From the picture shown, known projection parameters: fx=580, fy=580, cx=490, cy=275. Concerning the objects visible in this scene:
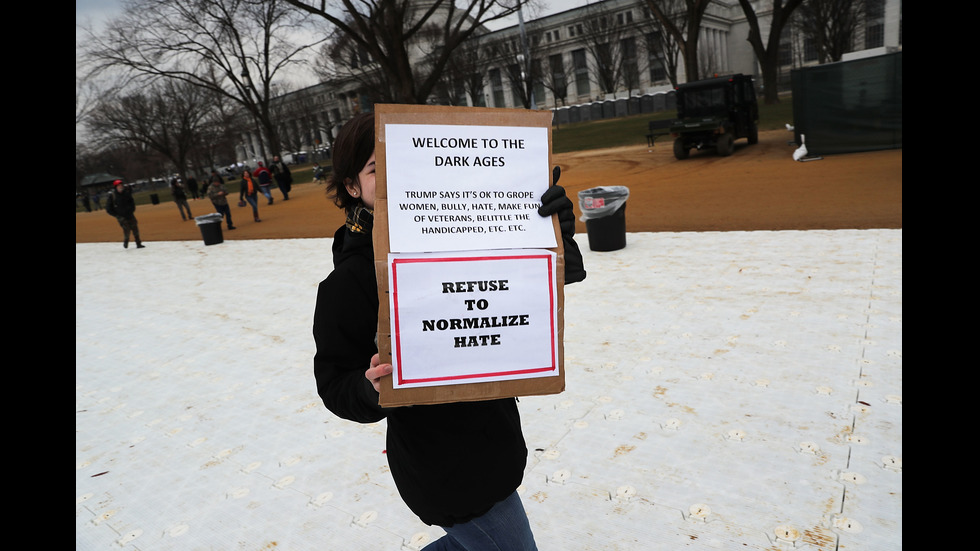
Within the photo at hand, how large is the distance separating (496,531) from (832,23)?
56709 mm

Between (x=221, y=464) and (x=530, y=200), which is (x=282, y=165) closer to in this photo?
(x=221, y=464)

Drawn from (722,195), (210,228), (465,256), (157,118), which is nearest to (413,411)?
(465,256)

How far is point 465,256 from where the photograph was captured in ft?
4.53

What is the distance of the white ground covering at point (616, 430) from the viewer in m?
2.85

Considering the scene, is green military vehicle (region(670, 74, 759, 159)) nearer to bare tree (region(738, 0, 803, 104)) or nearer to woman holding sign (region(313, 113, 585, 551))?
bare tree (region(738, 0, 803, 104))

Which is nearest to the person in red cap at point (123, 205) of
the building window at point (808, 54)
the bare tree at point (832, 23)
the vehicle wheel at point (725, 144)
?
the vehicle wheel at point (725, 144)

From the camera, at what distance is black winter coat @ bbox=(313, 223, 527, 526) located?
1555 mm

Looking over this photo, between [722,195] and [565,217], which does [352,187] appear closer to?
[565,217]

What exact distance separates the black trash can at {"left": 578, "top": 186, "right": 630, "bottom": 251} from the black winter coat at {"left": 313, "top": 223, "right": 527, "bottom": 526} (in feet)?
22.0

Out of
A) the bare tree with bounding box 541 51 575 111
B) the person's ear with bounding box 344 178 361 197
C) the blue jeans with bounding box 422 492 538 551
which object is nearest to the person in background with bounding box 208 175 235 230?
→ the person's ear with bounding box 344 178 361 197

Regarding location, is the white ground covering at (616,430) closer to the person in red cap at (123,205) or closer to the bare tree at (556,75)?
the person in red cap at (123,205)

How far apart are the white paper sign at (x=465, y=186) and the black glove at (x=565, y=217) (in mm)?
26
